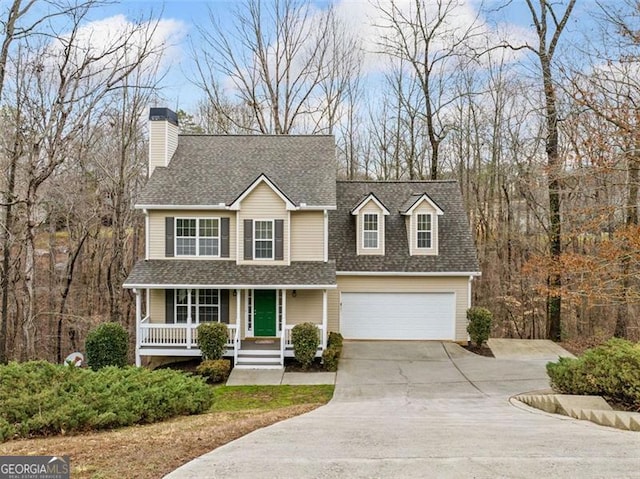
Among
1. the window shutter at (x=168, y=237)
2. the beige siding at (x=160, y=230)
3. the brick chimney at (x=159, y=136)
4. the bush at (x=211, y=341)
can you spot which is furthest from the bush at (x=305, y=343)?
the brick chimney at (x=159, y=136)

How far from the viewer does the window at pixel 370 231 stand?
19984 millimetres

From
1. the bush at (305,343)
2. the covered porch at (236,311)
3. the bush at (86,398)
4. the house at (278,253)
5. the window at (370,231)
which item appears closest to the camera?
the bush at (86,398)

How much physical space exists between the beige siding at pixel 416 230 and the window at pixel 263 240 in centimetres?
551

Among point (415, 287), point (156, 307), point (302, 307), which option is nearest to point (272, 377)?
point (302, 307)

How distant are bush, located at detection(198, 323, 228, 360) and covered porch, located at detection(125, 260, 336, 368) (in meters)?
0.47

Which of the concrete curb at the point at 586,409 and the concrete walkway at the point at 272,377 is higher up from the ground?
the concrete curb at the point at 586,409

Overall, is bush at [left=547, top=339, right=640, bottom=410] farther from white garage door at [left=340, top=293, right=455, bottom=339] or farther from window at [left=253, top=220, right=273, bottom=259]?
window at [left=253, top=220, right=273, bottom=259]

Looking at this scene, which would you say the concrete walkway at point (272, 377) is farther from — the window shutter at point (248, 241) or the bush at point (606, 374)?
the bush at point (606, 374)

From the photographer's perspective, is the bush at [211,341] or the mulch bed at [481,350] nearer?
the bush at [211,341]

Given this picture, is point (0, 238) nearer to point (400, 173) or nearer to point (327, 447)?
point (327, 447)

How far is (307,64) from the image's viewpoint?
28.8 metres

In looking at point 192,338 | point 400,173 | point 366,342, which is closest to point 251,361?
point 192,338

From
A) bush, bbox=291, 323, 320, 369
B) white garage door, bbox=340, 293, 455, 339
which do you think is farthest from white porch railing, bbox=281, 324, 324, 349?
white garage door, bbox=340, 293, 455, 339

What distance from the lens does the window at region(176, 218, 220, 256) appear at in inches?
715
